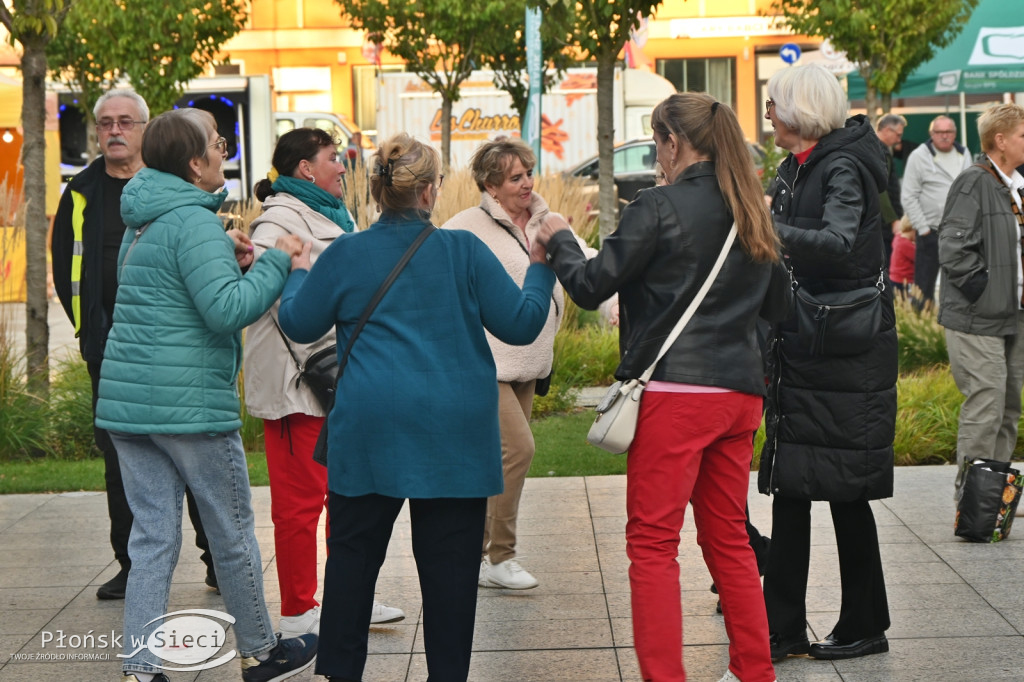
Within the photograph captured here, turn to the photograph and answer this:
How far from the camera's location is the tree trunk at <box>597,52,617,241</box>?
10.6 metres

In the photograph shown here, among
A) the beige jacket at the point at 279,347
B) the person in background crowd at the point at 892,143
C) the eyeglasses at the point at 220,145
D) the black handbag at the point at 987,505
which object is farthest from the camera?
the person in background crowd at the point at 892,143

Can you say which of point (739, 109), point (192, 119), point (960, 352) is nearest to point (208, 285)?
point (192, 119)

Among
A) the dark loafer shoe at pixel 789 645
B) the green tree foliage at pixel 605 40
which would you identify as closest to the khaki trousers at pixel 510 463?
the dark loafer shoe at pixel 789 645

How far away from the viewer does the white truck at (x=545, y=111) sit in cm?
2520

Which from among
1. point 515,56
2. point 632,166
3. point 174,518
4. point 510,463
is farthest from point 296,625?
point 632,166

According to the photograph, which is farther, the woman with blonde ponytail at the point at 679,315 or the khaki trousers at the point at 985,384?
the khaki trousers at the point at 985,384

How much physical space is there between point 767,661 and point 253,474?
13.8 feet

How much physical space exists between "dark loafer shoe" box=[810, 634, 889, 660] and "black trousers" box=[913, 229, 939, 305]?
8014 millimetres

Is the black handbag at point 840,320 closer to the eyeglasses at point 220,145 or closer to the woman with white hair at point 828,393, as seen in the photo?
the woman with white hair at point 828,393

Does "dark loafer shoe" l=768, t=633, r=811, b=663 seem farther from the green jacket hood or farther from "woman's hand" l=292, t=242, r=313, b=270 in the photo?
the green jacket hood

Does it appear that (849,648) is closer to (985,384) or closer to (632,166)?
(985,384)

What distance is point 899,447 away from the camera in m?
7.34

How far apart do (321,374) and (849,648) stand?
200cm

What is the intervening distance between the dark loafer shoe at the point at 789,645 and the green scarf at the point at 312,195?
81.1 inches
